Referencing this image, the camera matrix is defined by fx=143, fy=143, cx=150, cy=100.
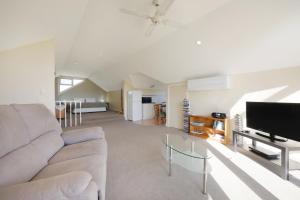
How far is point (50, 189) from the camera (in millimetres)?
843

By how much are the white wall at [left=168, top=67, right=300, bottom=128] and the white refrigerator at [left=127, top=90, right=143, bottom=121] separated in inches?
103

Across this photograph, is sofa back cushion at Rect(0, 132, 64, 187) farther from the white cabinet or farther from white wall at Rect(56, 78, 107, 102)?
white wall at Rect(56, 78, 107, 102)

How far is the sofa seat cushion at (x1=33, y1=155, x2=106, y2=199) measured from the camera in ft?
4.22

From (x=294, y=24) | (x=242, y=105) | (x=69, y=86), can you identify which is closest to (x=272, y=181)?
(x=242, y=105)

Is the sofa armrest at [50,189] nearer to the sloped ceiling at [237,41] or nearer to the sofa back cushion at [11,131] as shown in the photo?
the sofa back cushion at [11,131]

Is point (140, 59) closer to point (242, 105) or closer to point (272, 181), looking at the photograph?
point (242, 105)

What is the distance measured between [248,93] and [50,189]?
396cm

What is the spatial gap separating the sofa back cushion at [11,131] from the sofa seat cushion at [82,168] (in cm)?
35

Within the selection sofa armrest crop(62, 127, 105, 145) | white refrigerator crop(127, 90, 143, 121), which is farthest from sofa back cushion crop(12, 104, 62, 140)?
white refrigerator crop(127, 90, 143, 121)

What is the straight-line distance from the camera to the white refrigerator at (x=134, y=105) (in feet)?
22.7

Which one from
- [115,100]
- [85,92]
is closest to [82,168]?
[115,100]

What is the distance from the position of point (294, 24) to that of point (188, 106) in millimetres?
3130

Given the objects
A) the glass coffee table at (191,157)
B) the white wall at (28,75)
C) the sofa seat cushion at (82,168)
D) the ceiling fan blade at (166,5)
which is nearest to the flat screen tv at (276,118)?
the glass coffee table at (191,157)

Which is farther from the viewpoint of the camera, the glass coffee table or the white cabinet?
the white cabinet
